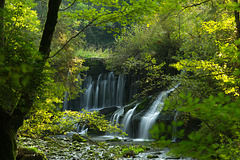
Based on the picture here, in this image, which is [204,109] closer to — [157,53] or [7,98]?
[7,98]

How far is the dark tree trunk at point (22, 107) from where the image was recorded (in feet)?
11.0

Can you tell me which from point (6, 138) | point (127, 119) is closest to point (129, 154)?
point (6, 138)

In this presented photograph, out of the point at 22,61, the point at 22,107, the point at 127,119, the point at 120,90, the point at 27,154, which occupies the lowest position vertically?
the point at 27,154

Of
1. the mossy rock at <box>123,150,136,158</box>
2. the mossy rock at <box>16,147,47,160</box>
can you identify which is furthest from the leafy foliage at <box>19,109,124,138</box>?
the mossy rock at <box>123,150,136,158</box>

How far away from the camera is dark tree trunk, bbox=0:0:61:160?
11.0 ft

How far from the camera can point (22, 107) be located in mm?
3803

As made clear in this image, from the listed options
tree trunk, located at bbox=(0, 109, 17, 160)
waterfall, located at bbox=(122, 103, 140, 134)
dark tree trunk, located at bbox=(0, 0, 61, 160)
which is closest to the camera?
dark tree trunk, located at bbox=(0, 0, 61, 160)

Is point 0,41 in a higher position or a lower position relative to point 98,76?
lower

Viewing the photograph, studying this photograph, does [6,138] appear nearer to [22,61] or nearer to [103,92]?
[22,61]

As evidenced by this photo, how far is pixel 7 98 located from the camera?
3141 millimetres

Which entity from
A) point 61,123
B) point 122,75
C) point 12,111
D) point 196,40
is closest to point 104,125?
point 61,123

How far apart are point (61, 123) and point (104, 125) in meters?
1.16

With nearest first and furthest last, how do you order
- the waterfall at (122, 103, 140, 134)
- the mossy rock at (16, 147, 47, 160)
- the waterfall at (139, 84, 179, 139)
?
the mossy rock at (16, 147, 47, 160) → the waterfall at (139, 84, 179, 139) → the waterfall at (122, 103, 140, 134)

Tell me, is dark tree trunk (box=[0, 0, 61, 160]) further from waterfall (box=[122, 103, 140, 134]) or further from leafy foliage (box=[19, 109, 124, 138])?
waterfall (box=[122, 103, 140, 134])
